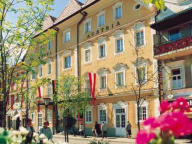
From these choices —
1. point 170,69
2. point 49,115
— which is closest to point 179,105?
point 170,69

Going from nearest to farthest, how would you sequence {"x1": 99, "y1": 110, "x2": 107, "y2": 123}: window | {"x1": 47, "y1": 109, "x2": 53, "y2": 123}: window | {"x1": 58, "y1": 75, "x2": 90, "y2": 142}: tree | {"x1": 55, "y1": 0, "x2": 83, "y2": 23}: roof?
{"x1": 58, "y1": 75, "x2": 90, "y2": 142}: tree < {"x1": 99, "y1": 110, "x2": 107, "y2": 123}: window < {"x1": 55, "y1": 0, "x2": 83, "y2": 23}: roof < {"x1": 47, "y1": 109, "x2": 53, "y2": 123}: window

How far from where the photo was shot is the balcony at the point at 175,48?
18948 mm

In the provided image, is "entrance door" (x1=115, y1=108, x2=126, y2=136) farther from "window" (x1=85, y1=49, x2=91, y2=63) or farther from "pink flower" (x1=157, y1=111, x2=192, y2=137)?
"pink flower" (x1=157, y1=111, x2=192, y2=137)

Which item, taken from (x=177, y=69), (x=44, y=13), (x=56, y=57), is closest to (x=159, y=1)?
(x=44, y=13)

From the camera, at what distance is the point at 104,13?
27656mm

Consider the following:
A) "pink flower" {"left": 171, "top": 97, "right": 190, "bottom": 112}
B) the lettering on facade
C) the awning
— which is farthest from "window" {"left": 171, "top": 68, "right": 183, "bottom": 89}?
"pink flower" {"left": 171, "top": 97, "right": 190, "bottom": 112}

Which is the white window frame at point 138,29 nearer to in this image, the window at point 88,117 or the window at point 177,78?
the window at point 177,78

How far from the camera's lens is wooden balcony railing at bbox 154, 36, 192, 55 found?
1892 centimetres

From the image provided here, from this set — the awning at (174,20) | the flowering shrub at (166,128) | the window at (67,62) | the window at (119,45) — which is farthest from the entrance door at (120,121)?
the flowering shrub at (166,128)

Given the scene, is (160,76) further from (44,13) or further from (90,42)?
(44,13)

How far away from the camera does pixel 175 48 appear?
1972 cm

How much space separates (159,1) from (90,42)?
24945mm

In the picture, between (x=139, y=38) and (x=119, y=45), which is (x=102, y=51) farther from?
(x=139, y=38)

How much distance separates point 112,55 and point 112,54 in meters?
0.10
